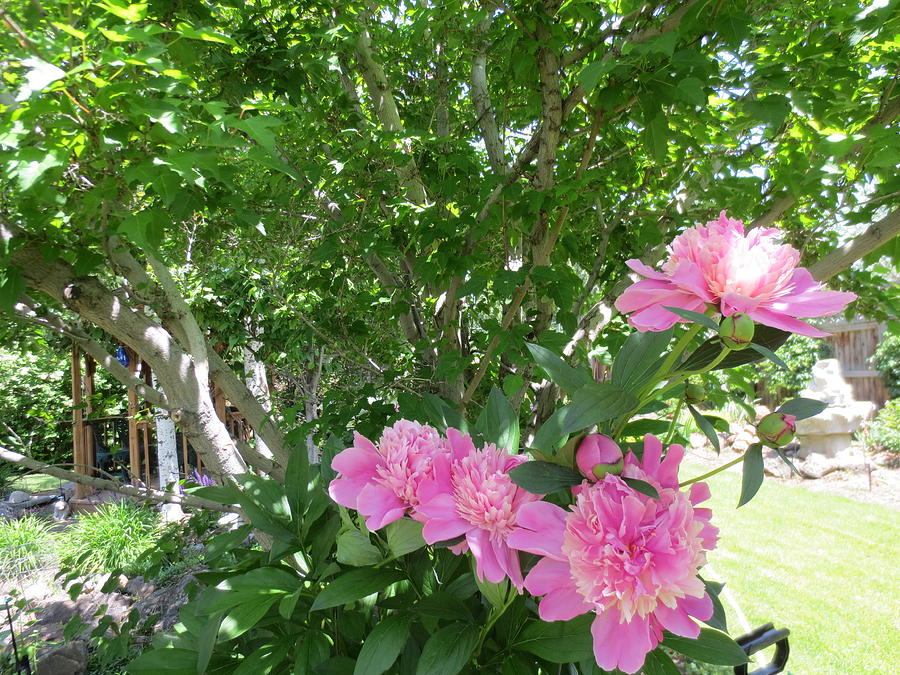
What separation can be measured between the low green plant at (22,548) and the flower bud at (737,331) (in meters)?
6.21

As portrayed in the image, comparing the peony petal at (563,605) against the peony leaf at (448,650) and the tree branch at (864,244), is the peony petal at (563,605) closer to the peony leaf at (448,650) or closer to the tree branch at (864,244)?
the peony leaf at (448,650)

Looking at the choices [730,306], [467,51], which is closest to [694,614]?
[730,306]

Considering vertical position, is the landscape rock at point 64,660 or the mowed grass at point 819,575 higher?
the landscape rock at point 64,660

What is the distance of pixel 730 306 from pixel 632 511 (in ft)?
0.63

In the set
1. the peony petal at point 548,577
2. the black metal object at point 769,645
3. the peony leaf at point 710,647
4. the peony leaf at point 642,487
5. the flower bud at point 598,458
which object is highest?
the flower bud at point 598,458

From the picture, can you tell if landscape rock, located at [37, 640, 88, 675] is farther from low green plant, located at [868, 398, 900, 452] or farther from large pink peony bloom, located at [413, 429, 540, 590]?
low green plant, located at [868, 398, 900, 452]

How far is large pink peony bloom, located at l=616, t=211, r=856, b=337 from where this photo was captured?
46 centimetres

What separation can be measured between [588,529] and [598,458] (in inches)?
2.4

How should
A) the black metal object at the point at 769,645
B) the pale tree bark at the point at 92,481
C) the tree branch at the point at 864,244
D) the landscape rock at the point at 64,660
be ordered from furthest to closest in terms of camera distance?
the landscape rock at the point at 64,660, the tree branch at the point at 864,244, the pale tree bark at the point at 92,481, the black metal object at the point at 769,645

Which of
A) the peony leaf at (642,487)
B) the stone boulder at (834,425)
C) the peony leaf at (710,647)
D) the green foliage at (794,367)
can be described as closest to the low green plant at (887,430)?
the stone boulder at (834,425)

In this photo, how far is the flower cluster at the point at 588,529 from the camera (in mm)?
428

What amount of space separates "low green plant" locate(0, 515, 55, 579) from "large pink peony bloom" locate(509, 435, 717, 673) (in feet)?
19.8

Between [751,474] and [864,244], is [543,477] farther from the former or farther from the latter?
[864,244]

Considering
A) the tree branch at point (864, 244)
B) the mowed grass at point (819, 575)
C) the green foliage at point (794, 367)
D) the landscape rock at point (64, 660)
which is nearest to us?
the tree branch at point (864, 244)
